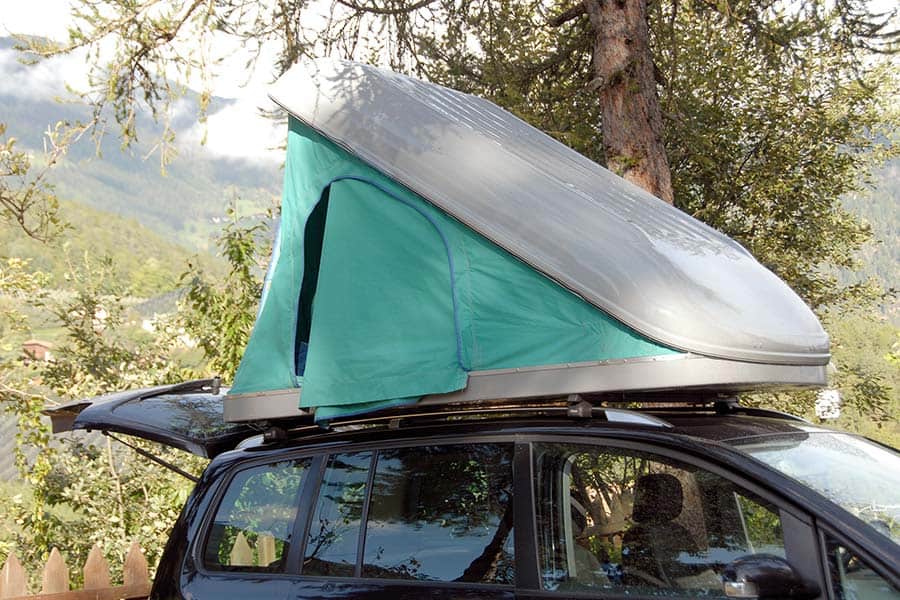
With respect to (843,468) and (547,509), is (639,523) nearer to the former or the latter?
(547,509)

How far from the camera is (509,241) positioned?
372 centimetres

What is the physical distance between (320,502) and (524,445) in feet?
3.12

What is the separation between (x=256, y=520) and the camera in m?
4.03

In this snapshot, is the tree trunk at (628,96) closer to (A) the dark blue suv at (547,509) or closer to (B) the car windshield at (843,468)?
(A) the dark blue suv at (547,509)

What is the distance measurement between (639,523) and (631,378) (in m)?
0.53

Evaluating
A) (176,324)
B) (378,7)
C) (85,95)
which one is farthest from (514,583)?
(176,324)

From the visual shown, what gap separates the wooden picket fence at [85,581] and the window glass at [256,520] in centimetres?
221

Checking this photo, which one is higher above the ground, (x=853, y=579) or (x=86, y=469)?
(x=86, y=469)

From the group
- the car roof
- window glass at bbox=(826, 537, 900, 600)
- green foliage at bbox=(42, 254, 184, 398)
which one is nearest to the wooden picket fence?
the car roof

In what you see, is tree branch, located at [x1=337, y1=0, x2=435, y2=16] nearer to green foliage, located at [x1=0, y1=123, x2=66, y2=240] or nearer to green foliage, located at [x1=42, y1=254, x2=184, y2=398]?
green foliage, located at [x1=0, y1=123, x2=66, y2=240]

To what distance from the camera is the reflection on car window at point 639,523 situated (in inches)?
112

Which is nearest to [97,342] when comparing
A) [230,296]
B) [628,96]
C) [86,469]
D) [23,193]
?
[86,469]

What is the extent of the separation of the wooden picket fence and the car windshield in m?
4.52

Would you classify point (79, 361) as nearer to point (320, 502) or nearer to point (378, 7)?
point (378, 7)
